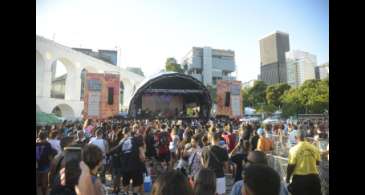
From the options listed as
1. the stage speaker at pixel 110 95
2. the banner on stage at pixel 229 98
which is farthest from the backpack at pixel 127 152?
the banner on stage at pixel 229 98

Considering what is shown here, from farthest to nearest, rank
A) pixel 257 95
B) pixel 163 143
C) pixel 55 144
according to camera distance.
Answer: pixel 257 95 → pixel 163 143 → pixel 55 144

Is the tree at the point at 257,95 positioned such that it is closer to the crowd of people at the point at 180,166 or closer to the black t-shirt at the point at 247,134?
the crowd of people at the point at 180,166

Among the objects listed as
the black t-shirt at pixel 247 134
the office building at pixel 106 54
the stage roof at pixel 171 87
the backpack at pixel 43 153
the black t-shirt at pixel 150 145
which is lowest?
the black t-shirt at pixel 150 145

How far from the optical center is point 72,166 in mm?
3281

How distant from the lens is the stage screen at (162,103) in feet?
95.6

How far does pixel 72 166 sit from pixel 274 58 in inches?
5224

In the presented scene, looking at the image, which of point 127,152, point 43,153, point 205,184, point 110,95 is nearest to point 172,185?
point 205,184

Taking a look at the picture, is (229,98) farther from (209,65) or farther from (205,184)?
(209,65)

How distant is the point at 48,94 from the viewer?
2859 centimetres

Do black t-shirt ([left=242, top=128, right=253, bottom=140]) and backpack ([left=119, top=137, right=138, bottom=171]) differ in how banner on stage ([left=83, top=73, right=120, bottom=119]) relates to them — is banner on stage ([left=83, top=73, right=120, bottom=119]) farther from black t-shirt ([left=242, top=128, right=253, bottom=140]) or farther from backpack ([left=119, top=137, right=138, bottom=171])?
black t-shirt ([left=242, top=128, right=253, bottom=140])

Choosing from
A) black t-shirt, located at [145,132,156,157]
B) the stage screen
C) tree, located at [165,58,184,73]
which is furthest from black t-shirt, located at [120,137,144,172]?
tree, located at [165,58,184,73]

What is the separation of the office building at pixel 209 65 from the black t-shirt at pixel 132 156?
74.0 meters
